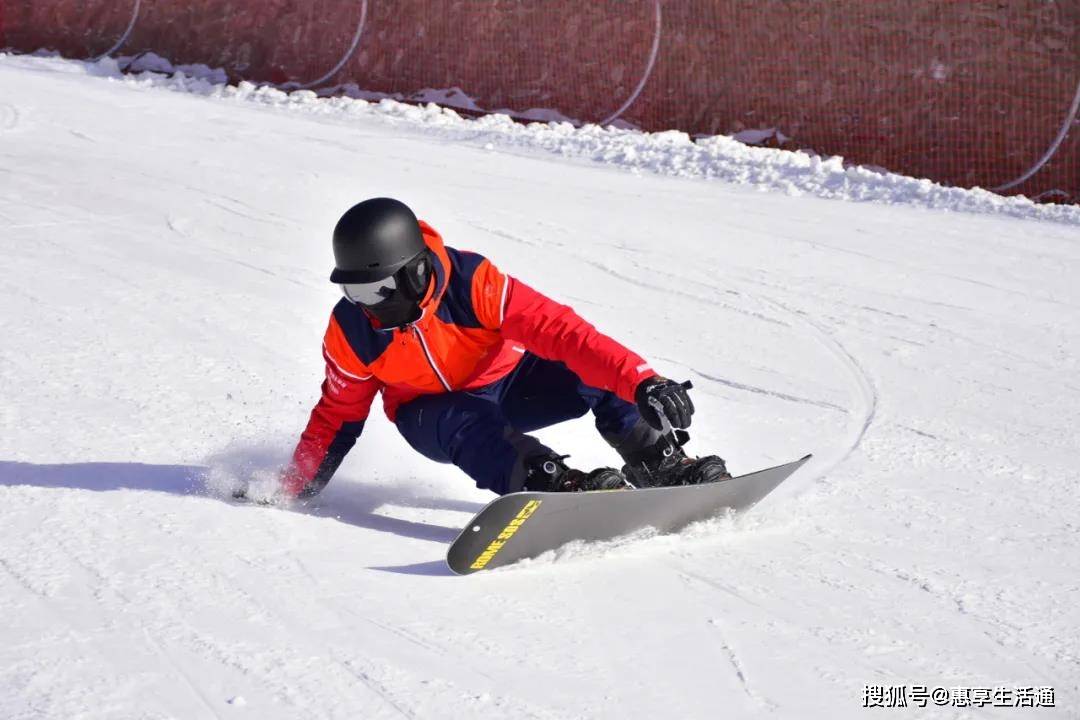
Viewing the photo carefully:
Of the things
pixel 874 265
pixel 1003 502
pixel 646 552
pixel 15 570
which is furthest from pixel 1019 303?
pixel 15 570

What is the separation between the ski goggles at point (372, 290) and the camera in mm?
3539

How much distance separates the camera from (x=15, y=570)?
329 cm

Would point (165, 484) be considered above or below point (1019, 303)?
below

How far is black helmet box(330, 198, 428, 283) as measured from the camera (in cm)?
349

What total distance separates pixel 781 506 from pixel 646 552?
0.69 metres

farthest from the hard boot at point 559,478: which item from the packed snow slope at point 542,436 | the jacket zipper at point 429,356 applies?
the jacket zipper at point 429,356

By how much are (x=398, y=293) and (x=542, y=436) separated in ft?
5.26

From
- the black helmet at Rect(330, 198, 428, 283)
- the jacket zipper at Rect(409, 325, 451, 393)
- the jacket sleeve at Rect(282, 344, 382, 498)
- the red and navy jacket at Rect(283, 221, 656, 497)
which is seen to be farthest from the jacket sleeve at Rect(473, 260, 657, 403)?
the jacket sleeve at Rect(282, 344, 382, 498)

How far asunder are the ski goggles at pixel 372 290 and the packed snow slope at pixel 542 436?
71cm

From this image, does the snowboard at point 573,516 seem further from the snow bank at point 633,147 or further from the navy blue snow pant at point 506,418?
the snow bank at point 633,147

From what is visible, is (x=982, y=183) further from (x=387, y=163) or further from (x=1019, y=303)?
(x=387, y=163)

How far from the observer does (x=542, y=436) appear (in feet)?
16.6

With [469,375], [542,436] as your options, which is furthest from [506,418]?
[542,436]

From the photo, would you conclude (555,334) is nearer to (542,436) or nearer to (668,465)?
(668,465)
